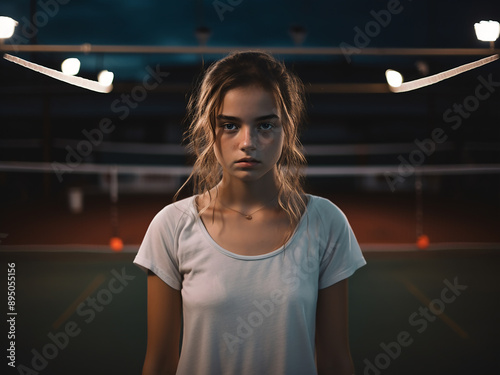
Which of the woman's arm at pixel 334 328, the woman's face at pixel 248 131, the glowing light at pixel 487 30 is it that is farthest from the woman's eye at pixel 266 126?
the glowing light at pixel 487 30

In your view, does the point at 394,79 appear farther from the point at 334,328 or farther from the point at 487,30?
the point at 334,328

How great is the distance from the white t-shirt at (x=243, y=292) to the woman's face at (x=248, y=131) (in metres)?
0.18

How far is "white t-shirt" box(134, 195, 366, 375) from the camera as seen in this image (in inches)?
44.2

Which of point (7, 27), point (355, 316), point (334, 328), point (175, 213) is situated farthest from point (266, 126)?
point (7, 27)

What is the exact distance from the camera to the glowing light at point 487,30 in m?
4.32

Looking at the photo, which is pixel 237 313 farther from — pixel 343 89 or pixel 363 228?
pixel 363 228

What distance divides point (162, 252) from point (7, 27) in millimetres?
3413

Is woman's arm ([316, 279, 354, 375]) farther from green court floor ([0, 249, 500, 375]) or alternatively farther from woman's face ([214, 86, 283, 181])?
green court floor ([0, 249, 500, 375])

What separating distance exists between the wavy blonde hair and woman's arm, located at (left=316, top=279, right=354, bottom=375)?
0.66ft

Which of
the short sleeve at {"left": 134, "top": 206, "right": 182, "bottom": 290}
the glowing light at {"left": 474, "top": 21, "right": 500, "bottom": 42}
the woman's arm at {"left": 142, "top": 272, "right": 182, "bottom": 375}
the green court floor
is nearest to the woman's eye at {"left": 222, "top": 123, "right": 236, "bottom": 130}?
the short sleeve at {"left": 134, "top": 206, "right": 182, "bottom": 290}

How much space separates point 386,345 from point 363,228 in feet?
18.4

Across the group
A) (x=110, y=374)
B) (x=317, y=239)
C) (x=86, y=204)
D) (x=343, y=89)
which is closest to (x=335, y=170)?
(x=343, y=89)

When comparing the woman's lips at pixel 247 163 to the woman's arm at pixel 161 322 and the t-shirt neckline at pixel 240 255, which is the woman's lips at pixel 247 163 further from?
the woman's arm at pixel 161 322

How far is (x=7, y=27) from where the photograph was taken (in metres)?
3.81
